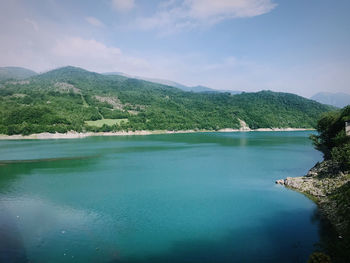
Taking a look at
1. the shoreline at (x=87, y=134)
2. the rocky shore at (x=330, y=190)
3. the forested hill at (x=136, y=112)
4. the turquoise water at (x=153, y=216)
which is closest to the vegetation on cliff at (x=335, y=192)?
the rocky shore at (x=330, y=190)

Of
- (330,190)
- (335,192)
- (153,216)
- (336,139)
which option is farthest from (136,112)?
Result: (335,192)

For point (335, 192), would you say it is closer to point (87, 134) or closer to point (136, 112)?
point (87, 134)

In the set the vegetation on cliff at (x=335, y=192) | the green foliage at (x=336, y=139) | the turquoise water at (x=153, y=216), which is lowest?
the turquoise water at (x=153, y=216)

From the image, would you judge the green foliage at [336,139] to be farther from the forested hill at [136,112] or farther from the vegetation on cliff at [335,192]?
the forested hill at [136,112]

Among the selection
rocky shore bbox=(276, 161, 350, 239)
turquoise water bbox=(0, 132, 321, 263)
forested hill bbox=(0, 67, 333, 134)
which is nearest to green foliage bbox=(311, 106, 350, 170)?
rocky shore bbox=(276, 161, 350, 239)

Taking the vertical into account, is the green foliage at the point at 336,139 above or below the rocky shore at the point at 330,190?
above

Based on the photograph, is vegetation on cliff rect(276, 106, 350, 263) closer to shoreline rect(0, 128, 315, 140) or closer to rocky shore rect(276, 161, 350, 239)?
rocky shore rect(276, 161, 350, 239)
